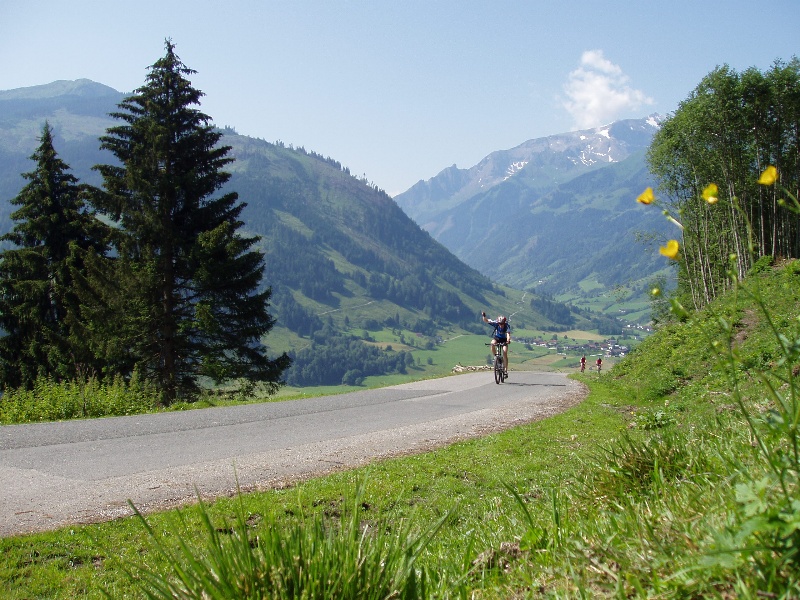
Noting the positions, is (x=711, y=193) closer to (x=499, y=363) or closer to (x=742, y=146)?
(x=499, y=363)

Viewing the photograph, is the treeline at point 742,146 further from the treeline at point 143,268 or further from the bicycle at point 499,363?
the treeline at point 143,268

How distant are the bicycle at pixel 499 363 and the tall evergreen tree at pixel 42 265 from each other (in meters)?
21.4

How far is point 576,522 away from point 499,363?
20.7m

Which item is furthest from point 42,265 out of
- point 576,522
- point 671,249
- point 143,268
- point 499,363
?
point 671,249

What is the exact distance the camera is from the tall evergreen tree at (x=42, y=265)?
106 feet

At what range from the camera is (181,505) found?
704 centimetres

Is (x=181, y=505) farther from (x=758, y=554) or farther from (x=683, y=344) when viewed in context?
(x=683, y=344)

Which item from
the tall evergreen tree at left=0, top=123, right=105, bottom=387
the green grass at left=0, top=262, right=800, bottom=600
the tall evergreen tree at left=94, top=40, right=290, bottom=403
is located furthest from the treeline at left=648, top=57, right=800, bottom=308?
the tall evergreen tree at left=0, top=123, right=105, bottom=387

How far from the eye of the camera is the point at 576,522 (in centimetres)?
377

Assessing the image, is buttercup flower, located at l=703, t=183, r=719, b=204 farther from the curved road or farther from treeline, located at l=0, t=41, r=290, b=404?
treeline, located at l=0, t=41, r=290, b=404

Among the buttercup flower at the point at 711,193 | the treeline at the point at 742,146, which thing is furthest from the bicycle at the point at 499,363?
the buttercup flower at the point at 711,193

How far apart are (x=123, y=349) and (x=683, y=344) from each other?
23.8m

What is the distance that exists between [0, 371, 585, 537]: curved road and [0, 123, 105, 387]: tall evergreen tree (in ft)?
68.4

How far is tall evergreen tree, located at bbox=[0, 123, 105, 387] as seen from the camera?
32438mm
